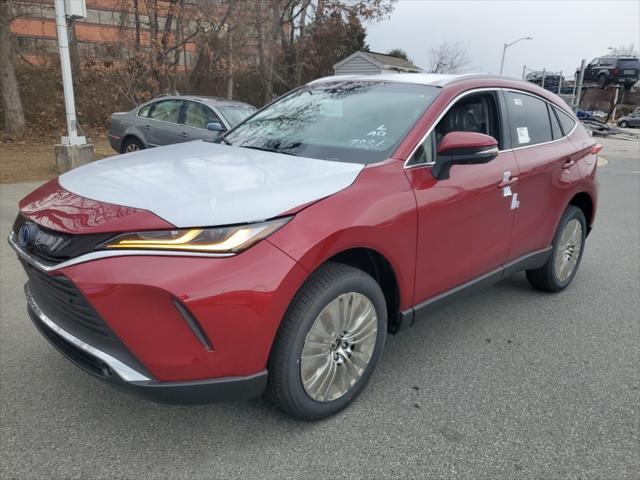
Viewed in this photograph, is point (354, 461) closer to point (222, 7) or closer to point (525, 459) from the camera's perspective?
point (525, 459)

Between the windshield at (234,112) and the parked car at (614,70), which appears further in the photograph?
the parked car at (614,70)

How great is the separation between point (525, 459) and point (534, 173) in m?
2.06

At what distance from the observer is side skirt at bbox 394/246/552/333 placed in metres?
2.93

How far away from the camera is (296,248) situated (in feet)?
7.22

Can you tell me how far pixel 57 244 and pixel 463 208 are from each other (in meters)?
2.16

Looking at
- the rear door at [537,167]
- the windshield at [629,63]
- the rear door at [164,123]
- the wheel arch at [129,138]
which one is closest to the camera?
the rear door at [537,167]

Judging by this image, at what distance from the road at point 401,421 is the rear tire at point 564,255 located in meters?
0.62

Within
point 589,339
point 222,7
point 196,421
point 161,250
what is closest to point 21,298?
point 196,421

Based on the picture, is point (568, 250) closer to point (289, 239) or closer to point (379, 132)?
point (379, 132)

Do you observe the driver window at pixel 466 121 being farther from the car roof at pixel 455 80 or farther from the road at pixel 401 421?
the road at pixel 401 421

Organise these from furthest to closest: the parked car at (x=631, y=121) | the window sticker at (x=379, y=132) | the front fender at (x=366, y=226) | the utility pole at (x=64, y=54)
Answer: the parked car at (x=631, y=121) < the utility pole at (x=64, y=54) < the window sticker at (x=379, y=132) < the front fender at (x=366, y=226)

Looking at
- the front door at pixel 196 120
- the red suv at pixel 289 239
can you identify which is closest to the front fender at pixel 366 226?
the red suv at pixel 289 239

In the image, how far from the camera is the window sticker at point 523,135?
3.72 m

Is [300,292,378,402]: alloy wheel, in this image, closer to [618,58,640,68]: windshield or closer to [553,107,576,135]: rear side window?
[553,107,576,135]: rear side window
